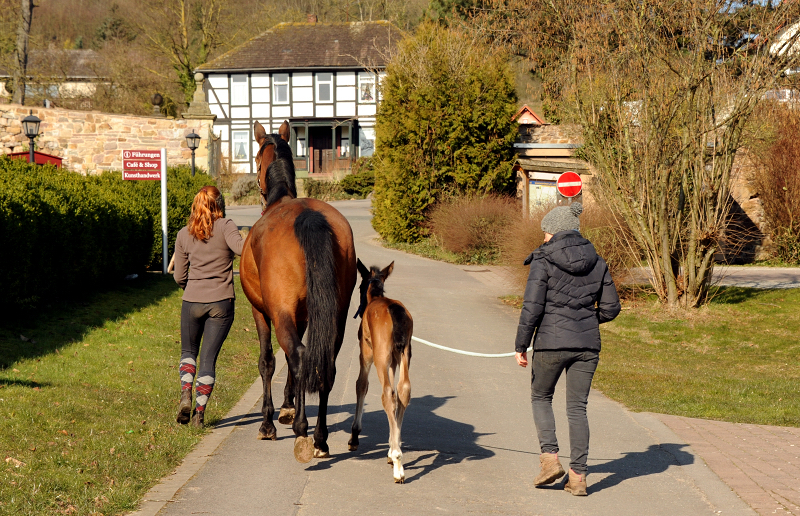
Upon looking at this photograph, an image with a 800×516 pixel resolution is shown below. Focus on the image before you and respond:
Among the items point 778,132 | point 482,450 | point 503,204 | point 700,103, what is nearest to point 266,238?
point 482,450

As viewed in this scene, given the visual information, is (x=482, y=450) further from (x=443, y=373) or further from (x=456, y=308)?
(x=456, y=308)

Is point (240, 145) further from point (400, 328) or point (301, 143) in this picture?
point (400, 328)

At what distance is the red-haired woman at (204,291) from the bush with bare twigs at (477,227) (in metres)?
15.4

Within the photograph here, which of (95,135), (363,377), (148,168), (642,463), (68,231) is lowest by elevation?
(642,463)

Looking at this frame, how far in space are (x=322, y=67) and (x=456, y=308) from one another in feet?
133

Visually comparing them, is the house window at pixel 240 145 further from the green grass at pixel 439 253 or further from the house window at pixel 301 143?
the green grass at pixel 439 253

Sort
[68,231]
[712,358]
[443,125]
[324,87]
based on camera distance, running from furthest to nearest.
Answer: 1. [324,87]
2. [443,125]
3. [712,358]
4. [68,231]

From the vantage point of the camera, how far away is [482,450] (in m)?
6.73

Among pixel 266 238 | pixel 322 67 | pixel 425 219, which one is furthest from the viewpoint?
pixel 322 67

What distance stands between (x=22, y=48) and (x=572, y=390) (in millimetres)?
38896

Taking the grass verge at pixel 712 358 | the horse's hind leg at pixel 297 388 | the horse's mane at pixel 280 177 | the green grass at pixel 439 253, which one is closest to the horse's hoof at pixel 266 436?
the horse's hind leg at pixel 297 388

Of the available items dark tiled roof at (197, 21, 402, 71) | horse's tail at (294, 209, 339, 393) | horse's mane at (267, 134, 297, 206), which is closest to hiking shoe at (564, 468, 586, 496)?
horse's tail at (294, 209, 339, 393)

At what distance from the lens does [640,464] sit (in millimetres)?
6430

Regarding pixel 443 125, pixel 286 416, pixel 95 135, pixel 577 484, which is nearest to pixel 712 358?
pixel 577 484
